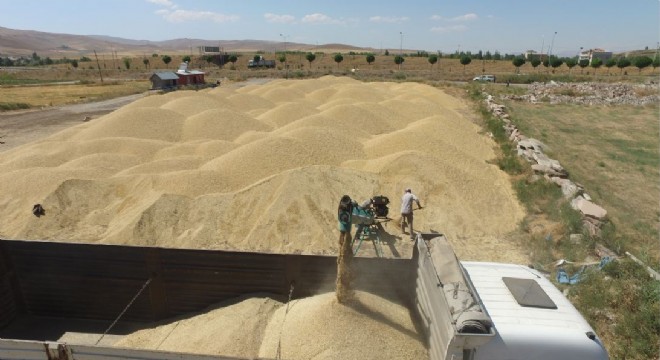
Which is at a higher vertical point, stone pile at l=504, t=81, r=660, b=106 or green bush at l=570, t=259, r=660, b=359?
stone pile at l=504, t=81, r=660, b=106

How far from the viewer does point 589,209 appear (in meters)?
10.5

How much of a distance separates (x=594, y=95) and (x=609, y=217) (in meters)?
30.2

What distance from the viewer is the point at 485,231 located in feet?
36.1

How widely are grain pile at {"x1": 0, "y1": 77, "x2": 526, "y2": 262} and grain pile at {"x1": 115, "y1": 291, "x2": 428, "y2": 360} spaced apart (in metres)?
3.31

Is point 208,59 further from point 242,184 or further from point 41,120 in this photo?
point 242,184

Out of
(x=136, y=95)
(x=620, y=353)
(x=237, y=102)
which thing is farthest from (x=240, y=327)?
(x=136, y=95)

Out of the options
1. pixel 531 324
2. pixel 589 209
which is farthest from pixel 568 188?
pixel 531 324

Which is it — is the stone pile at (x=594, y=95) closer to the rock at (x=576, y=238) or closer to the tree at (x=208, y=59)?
the rock at (x=576, y=238)

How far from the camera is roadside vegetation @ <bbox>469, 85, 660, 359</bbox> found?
659 cm

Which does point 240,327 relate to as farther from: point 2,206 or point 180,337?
point 2,206

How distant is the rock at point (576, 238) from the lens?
9.42m

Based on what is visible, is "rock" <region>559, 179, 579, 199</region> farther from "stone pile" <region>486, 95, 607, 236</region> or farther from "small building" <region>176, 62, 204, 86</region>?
"small building" <region>176, 62, 204, 86</region>

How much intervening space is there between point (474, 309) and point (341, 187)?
7990mm

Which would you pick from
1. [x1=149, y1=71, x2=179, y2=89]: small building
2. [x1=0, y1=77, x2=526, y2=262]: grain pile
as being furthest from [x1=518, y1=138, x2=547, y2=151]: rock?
[x1=149, y1=71, x2=179, y2=89]: small building
